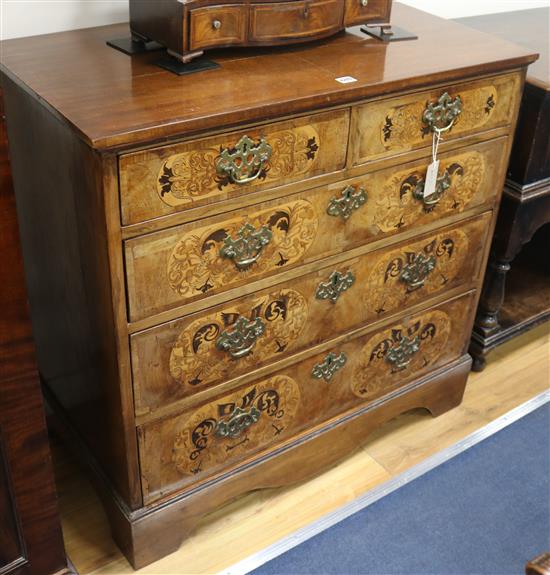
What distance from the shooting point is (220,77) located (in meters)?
1.40

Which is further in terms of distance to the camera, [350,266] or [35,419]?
[350,266]

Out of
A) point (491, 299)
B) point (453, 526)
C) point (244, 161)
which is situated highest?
point (244, 161)

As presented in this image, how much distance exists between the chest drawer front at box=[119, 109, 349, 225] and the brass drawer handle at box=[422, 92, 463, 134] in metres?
0.21

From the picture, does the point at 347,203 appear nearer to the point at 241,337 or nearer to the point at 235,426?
the point at 241,337

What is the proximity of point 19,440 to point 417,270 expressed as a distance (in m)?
0.94

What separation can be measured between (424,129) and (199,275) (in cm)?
56

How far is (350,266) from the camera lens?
1646mm

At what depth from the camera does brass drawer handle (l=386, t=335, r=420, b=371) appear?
74.4 inches

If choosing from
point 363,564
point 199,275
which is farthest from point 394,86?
point 363,564

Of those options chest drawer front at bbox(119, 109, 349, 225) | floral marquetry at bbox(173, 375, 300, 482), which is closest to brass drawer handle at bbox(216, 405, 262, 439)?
floral marquetry at bbox(173, 375, 300, 482)

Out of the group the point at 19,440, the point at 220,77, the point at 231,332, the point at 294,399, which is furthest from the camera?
the point at 294,399

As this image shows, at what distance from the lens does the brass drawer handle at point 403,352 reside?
74.4 inches

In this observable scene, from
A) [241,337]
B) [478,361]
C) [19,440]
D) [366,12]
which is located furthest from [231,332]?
[478,361]

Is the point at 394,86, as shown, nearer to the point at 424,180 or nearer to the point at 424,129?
the point at 424,129
